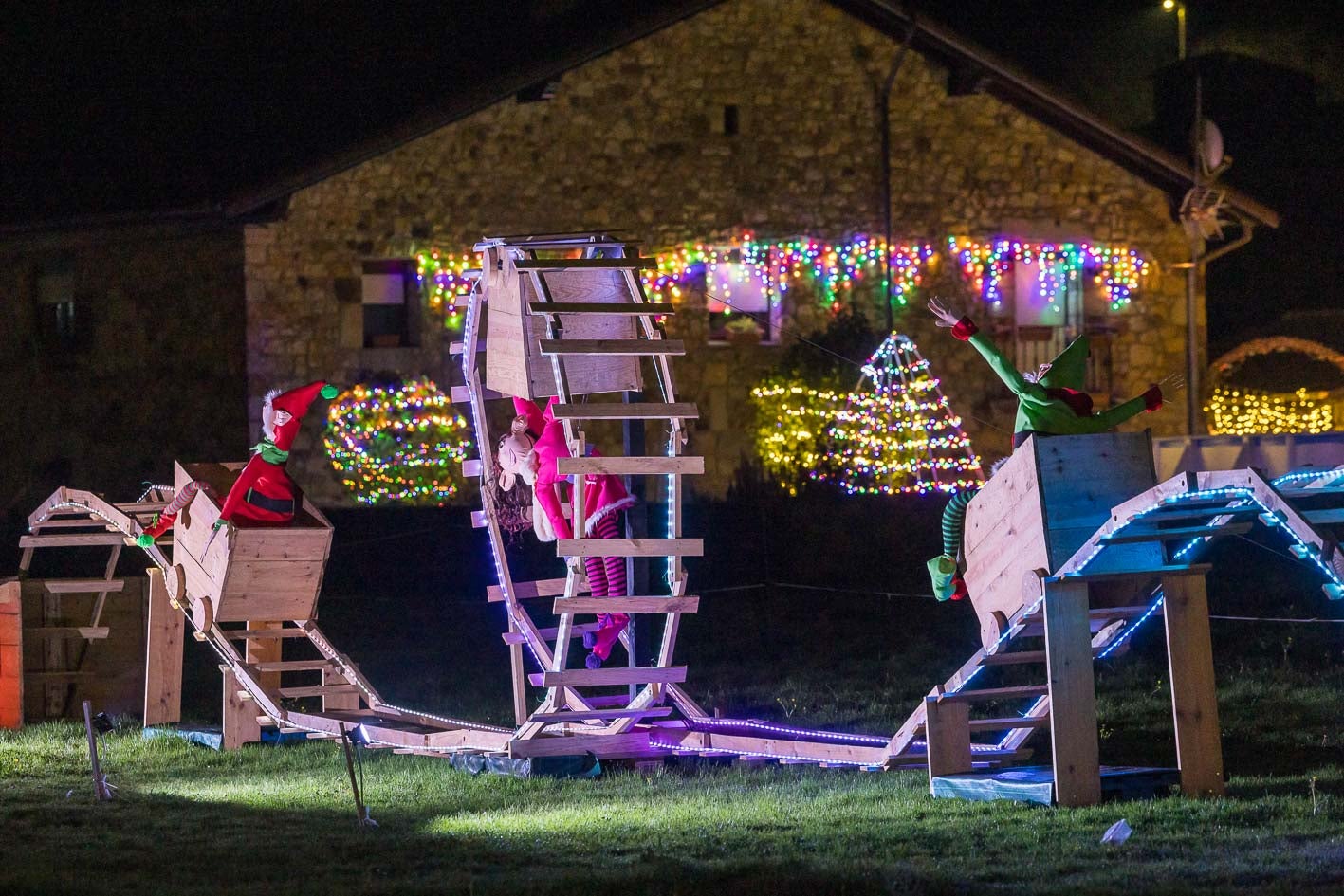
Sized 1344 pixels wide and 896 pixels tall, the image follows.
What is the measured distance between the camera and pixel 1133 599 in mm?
9125

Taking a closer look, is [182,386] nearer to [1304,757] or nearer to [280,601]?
[280,601]

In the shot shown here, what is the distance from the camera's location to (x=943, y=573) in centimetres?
977

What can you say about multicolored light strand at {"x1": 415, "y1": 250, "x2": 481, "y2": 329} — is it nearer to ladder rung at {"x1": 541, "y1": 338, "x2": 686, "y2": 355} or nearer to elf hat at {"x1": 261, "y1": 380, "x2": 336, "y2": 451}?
elf hat at {"x1": 261, "y1": 380, "x2": 336, "y2": 451}

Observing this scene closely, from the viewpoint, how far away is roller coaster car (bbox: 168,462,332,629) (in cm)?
1178

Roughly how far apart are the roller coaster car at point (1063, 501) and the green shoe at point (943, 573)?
25.6 inches

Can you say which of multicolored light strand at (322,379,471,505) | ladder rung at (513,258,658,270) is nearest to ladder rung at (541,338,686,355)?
ladder rung at (513,258,658,270)

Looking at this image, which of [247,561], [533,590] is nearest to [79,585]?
[247,561]

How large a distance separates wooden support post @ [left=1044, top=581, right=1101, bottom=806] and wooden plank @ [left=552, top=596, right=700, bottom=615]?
2.21m

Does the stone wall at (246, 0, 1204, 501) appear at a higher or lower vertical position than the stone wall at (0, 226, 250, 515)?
higher

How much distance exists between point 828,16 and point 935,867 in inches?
672

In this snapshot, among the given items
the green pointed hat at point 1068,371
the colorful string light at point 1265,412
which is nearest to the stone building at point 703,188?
the colorful string light at point 1265,412

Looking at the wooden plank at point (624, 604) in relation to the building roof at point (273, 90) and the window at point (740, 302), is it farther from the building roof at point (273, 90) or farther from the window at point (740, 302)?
the window at point (740, 302)

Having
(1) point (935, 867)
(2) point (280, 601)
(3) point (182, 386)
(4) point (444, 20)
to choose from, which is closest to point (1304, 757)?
(1) point (935, 867)

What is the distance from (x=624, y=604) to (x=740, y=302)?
13595 mm
